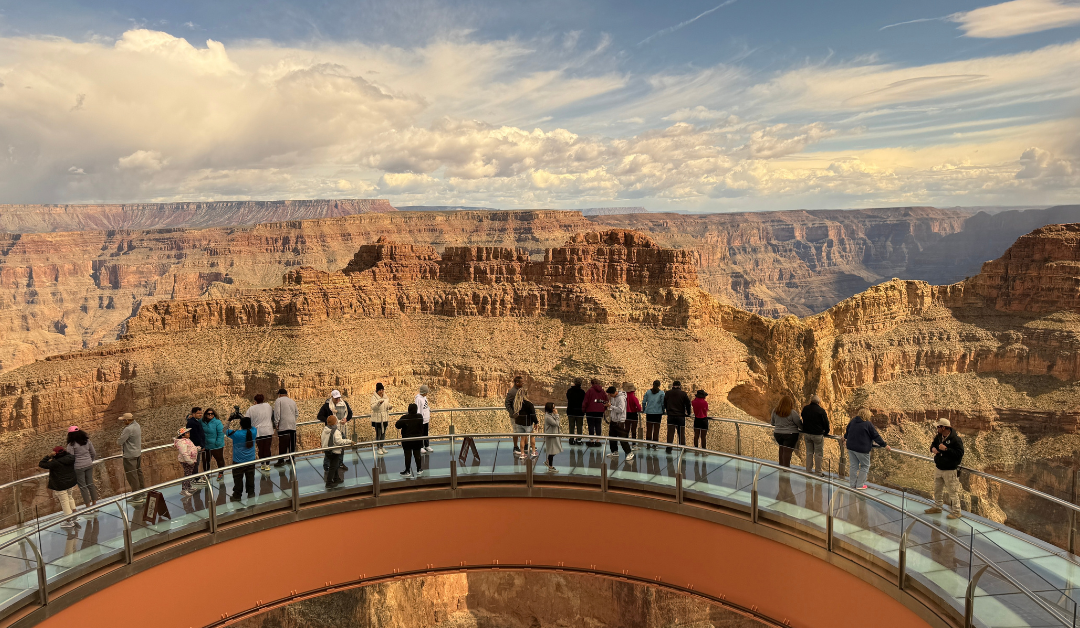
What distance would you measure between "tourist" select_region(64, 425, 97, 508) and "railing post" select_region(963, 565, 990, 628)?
1537cm

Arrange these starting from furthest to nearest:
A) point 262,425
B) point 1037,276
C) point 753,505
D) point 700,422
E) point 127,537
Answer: point 1037,276 → point 700,422 → point 262,425 → point 753,505 → point 127,537

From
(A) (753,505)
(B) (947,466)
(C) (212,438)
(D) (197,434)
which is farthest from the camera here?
(C) (212,438)

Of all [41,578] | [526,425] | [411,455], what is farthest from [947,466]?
[41,578]

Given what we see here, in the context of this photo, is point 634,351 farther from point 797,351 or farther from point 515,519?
point 515,519

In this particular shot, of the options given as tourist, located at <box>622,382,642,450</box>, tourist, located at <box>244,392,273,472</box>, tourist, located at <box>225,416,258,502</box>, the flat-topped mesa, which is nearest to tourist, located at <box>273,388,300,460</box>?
tourist, located at <box>244,392,273,472</box>

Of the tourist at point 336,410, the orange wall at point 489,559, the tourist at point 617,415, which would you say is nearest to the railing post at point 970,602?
the orange wall at point 489,559

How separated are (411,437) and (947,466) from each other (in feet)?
34.8

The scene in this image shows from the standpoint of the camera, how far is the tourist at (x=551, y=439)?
50.3ft

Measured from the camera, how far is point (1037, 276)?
6288cm

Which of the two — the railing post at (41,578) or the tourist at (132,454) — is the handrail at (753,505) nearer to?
the railing post at (41,578)

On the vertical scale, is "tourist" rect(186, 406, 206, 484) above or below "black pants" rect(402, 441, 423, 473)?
above

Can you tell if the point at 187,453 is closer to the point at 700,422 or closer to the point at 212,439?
the point at 212,439

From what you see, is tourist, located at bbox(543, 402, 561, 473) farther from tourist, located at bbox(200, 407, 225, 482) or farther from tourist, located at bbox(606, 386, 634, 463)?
tourist, located at bbox(200, 407, 225, 482)

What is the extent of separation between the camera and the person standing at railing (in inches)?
582
